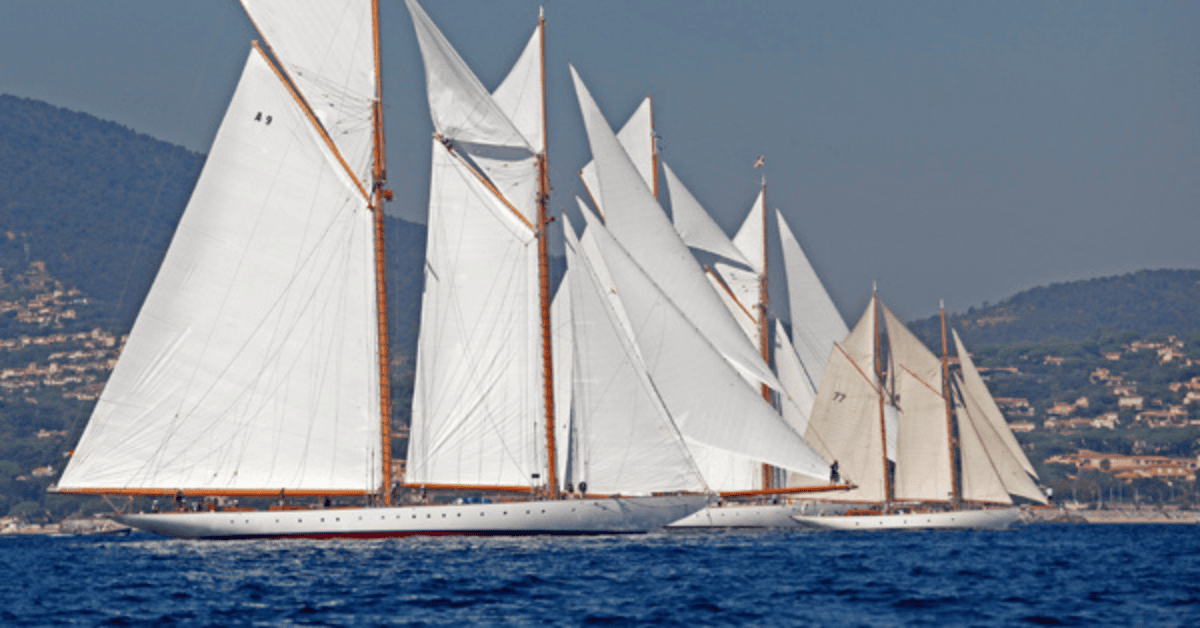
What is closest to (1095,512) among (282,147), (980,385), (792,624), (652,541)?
(980,385)

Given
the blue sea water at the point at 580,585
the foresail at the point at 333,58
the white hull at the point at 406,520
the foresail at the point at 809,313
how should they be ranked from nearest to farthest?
the blue sea water at the point at 580,585, the white hull at the point at 406,520, the foresail at the point at 333,58, the foresail at the point at 809,313

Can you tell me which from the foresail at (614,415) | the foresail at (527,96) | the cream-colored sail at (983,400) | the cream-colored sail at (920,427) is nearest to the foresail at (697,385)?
the foresail at (614,415)

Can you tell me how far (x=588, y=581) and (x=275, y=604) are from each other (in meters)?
8.14

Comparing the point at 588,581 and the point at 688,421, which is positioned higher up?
the point at 688,421

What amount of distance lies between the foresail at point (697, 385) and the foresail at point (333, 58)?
9643 mm

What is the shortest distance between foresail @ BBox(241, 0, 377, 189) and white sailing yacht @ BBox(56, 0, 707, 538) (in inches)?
2.8

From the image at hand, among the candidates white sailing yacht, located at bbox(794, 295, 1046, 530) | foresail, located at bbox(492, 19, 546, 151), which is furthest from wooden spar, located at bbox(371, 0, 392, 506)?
white sailing yacht, located at bbox(794, 295, 1046, 530)

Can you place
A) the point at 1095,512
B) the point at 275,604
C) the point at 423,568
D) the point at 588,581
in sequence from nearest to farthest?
the point at 275,604
the point at 588,581
the point at 423,568
the point at 1095,512

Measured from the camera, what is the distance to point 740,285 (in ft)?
264

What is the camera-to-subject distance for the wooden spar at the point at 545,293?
51.8 meters

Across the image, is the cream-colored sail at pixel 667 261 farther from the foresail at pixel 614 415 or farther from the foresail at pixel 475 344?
the foresail at pixel 475 344

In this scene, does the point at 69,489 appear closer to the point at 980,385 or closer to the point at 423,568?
the point at 423,568

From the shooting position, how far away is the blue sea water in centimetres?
3008

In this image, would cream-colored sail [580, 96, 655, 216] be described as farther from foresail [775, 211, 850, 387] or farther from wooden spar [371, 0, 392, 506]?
wooden spar [371, 0, 392, 506]
